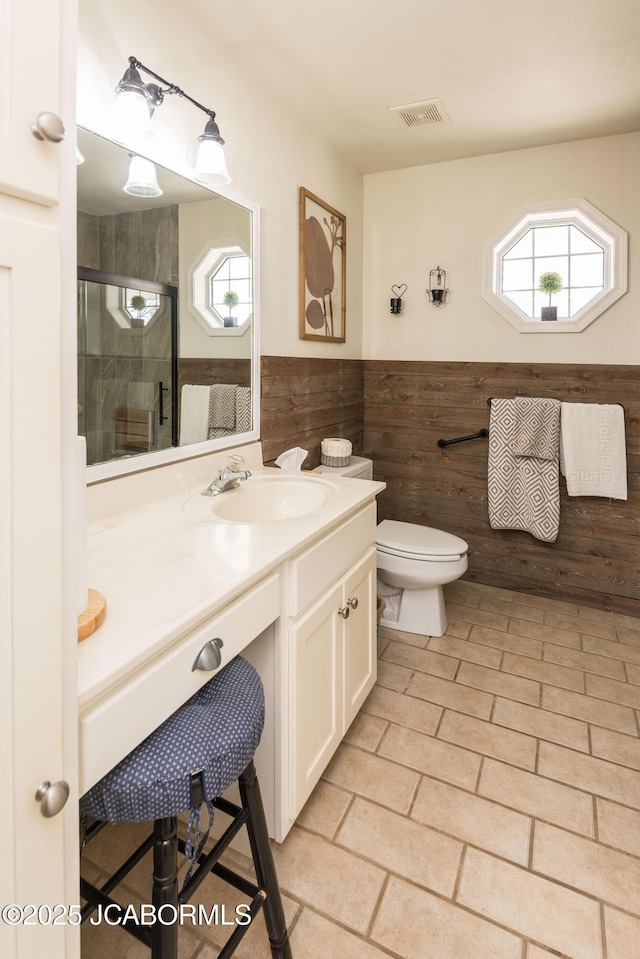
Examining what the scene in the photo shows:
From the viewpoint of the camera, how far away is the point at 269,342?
233 cm

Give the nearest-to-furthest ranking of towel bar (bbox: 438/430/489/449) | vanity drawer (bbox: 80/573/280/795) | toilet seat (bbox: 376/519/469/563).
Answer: vanity drawer (bbox: 80/573/280/795) < toilet seat (bbox: 376/519/469/563) < towel bar (bbox: 438/430/489/449)

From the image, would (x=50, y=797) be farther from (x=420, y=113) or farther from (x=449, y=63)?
(x=420, y=113)

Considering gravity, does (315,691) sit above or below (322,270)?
below

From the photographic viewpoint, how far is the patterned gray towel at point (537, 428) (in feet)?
9.43

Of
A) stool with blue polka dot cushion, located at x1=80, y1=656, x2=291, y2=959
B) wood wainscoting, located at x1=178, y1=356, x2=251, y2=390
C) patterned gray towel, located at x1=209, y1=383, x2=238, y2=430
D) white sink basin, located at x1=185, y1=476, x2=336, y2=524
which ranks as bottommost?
stool with blue polka dot cushion, located at x1=80, y1=656, x2=291, y2=959

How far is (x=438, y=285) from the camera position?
3141 millimetres

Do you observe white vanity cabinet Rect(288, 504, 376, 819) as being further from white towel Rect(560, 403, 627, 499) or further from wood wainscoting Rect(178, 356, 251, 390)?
white towel Rect(560, 403, 627, 499)

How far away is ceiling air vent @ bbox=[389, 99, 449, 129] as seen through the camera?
242cm

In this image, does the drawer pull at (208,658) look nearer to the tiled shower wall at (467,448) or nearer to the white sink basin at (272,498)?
the white sink basin at (272,498)

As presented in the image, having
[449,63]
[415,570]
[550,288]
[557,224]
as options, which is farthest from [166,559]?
[557,224]

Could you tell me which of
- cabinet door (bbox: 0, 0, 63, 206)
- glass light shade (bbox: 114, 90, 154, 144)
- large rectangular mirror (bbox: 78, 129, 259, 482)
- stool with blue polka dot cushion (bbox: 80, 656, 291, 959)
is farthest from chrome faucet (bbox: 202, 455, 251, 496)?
cabinet door (bbox: 0, 0, 63, 206)

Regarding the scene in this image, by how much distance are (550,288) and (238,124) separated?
1810 mm

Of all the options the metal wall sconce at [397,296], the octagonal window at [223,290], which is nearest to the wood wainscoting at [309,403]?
the octagonal window at [223,290]

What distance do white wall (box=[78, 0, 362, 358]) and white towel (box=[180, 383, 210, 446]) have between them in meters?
0.46
